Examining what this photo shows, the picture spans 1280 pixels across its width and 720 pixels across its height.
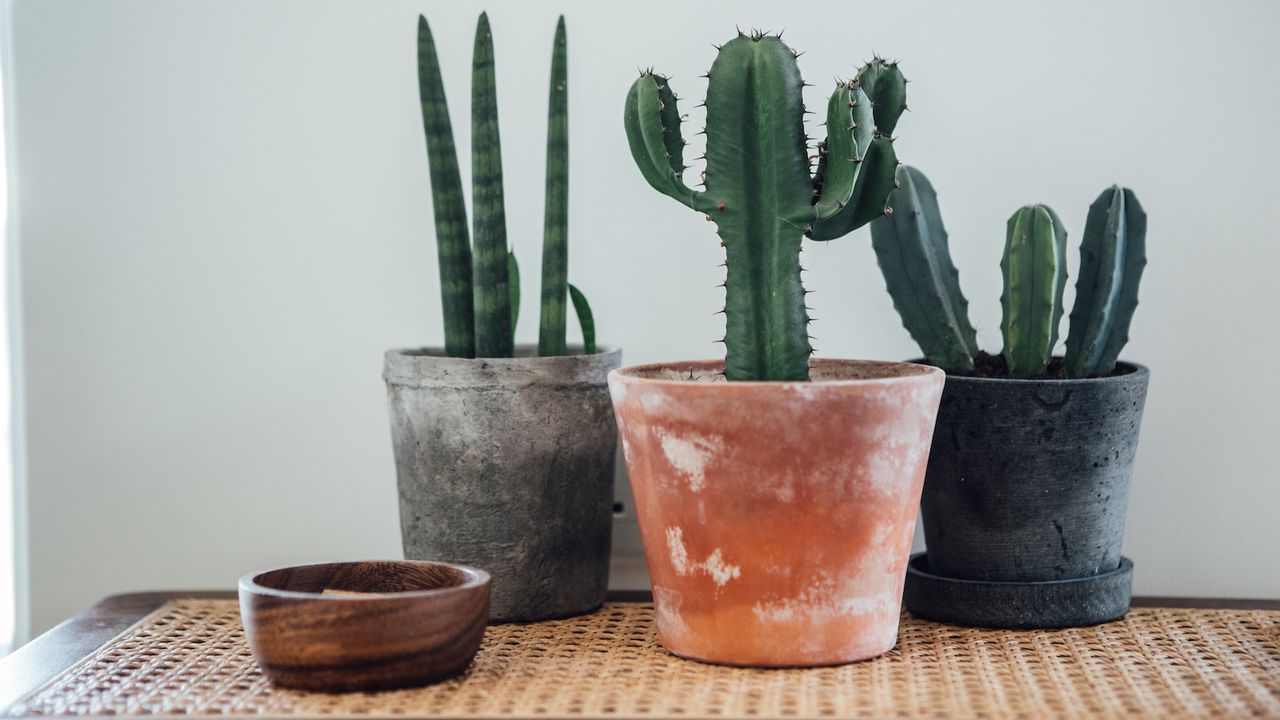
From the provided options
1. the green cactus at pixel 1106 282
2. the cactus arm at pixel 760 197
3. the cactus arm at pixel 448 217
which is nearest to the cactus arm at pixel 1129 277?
the green cactus at pixel 1106 282

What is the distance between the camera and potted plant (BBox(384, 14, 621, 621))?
33.2 inches

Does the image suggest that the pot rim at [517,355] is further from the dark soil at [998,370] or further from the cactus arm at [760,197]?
the dark soil at [998,370]

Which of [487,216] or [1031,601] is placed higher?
[487,216]

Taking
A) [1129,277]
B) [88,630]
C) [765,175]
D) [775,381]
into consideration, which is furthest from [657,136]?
[88,630]

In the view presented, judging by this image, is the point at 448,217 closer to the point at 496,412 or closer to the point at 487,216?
the point at 487,216

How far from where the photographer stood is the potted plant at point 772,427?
72cm

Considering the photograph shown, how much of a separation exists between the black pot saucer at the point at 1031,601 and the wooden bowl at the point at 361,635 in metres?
0.36

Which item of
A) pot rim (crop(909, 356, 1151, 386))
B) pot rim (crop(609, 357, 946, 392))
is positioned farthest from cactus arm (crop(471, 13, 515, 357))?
pot rim (crop(909, 356, 1151, 386))

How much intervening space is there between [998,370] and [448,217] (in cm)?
44

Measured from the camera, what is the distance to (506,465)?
0.85 m

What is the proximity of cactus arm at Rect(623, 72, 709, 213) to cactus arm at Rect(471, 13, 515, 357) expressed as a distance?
0.14 metres

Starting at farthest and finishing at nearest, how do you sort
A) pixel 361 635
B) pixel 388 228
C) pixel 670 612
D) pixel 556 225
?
pixel 388 228, pixel 556 225, pixel 670 612, pixel 361 635

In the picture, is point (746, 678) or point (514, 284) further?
point (514, 284)

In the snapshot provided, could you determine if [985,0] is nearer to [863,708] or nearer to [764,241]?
[764,241]
